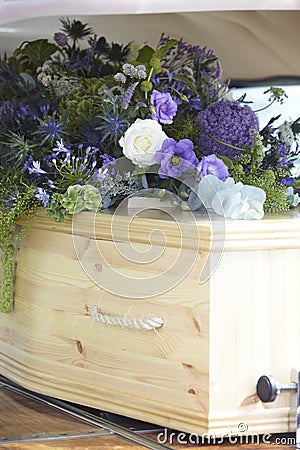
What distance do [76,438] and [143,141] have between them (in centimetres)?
54

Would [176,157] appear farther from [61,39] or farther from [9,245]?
[61,39]

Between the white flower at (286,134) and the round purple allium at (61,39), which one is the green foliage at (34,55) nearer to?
the round purple allium at (61,39)

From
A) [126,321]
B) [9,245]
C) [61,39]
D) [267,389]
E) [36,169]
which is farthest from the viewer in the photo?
[61,39]

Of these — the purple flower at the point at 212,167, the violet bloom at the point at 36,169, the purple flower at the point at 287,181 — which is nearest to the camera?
the purple flower at the point at 212,167

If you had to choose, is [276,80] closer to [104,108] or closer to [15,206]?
[104,108]

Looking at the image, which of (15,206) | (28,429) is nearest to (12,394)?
(28,429)

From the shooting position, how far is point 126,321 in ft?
5.06

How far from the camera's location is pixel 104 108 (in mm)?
1714

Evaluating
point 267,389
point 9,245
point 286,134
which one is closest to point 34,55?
point 9,245

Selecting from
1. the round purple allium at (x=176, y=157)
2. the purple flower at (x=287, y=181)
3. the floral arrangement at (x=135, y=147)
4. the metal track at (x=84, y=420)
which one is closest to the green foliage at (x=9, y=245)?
the floral arrangement at (x=135, y=147)

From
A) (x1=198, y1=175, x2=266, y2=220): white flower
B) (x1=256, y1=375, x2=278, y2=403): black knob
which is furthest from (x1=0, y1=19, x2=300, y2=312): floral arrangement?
(x1=256, y1=375, x2=278, y2=403): black knob

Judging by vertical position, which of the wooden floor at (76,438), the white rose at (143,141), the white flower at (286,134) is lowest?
the wooden floor at (76,438)

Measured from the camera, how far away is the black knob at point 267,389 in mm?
1427

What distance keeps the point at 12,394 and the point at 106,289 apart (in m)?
0.35
